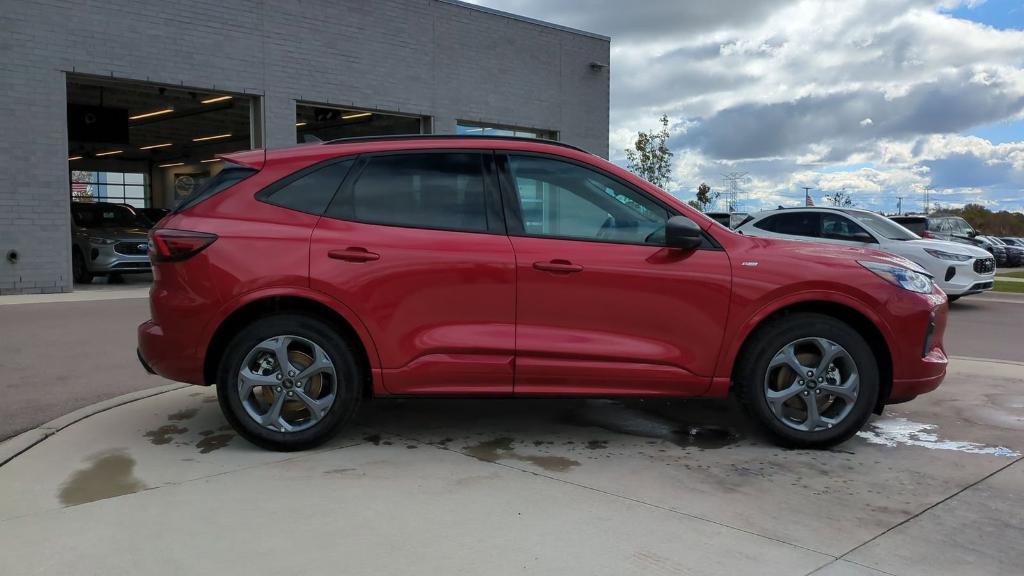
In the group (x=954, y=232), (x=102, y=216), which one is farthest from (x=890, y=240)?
(x=102, y=216)

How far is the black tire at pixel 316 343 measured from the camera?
169 inches

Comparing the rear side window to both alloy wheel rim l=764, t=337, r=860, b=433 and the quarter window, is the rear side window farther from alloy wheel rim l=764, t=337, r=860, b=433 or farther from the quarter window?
alloy wheel rim l=764, t=337, r=860, b=433

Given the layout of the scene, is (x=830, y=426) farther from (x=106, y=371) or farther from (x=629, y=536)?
(x=106, y=371)

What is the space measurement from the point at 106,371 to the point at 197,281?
11.1 feet

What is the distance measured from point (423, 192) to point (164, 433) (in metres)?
2.28

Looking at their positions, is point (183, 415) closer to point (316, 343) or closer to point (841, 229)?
point (316, 343)

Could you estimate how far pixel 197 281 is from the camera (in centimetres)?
427

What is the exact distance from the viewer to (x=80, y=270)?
16.8m

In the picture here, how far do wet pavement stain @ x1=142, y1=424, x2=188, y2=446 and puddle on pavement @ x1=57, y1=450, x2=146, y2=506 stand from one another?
33 centimetres

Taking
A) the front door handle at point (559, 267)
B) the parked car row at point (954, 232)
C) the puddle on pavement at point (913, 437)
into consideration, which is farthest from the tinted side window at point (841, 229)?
the front door handle at point (559, 267)

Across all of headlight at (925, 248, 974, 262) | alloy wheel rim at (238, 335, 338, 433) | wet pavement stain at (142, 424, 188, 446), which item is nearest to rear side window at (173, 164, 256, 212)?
alloy wheel rim at (238, 335, 338, 433)

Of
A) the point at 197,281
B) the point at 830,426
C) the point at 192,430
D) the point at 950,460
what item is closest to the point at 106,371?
the point at 192,430

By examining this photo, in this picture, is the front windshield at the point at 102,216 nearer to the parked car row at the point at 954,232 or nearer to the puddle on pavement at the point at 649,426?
the puddle on pavement at the point at 649,426

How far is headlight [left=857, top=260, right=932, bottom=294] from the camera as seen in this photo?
4.45 meters
